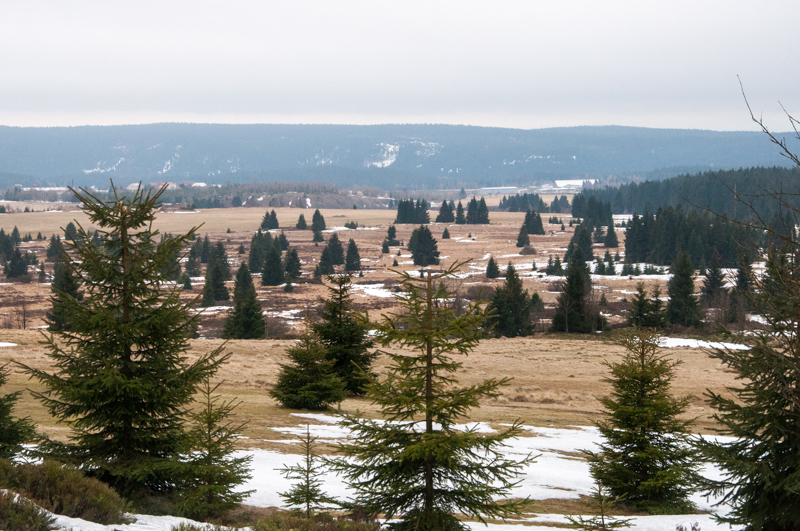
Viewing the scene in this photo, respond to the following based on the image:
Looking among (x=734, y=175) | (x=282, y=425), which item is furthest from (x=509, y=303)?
(x=734, y=175)

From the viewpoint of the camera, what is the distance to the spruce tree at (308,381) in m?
25.6

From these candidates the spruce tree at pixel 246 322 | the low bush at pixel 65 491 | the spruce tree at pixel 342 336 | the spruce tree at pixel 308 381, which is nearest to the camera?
the low bush at pixel 65 491

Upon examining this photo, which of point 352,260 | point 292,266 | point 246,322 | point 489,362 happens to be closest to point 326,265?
point 352,260

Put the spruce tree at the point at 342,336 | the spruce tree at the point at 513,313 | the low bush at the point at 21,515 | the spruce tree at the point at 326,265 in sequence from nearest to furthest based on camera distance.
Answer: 1. the low bush at the point at 21,515
2. the spruce tree at the point at 342,336
3. the spruce tree at the point at 513,313
4. the spruce tree at the point at 326,265

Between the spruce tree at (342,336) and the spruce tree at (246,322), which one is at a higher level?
the spruce tree at (342,336)

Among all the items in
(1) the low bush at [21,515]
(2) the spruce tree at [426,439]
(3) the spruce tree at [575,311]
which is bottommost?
(3) the spruce tree at [575,311]

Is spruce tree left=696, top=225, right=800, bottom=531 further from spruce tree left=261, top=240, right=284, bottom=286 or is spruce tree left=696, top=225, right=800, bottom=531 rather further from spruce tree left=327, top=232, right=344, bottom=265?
spruce tree left=327, top=232, right=344, bottom=265

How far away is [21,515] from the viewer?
24.4ft

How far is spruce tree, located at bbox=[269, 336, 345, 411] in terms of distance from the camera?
25.6m

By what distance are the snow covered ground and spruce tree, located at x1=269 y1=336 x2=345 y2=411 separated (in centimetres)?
117

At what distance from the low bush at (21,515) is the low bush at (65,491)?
516mm

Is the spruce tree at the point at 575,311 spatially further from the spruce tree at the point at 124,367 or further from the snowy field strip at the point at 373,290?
the spruce tree at the point at 124,367

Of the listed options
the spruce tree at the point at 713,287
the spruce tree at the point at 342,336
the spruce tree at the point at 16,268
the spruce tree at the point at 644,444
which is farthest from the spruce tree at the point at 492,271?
the spruce tree at the point at 644,444

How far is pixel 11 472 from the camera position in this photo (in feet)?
29.9
